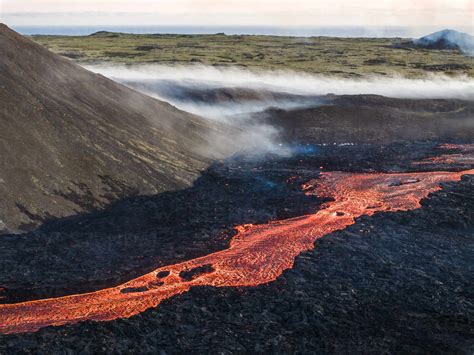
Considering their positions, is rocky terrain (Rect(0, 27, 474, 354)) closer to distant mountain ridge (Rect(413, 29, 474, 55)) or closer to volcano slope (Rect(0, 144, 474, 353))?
volcano slope (Rect(0, 144, 474, 353))

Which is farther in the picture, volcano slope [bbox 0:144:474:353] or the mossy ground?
the mossy ground

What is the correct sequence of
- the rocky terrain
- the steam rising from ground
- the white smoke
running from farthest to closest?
the white smoke → the steam rising from ground → the rocky terrain

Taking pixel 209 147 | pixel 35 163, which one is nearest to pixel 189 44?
pixel 209 147

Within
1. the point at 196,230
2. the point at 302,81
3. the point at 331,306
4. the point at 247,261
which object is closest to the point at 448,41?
the point at 302,81

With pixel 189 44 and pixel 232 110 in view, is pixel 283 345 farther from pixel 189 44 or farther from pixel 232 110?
pixel 189 44

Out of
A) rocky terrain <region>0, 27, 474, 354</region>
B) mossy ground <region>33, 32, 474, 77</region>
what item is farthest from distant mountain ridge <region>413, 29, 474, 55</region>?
rocky terrain <region>0, 27, 474, 354</region>

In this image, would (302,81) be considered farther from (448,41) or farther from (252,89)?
Answer: (448,41)
